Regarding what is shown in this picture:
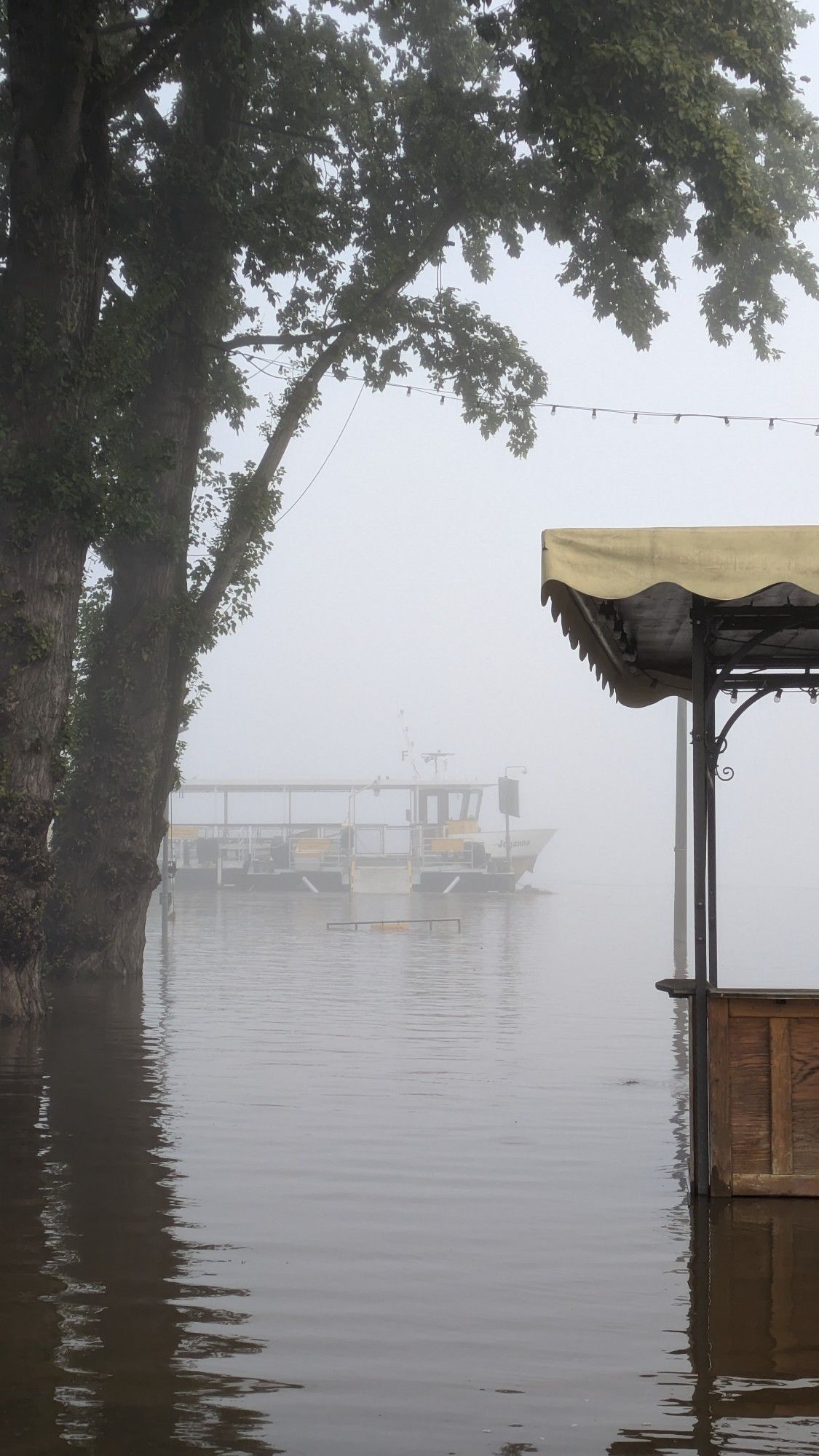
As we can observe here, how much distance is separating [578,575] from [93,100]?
11.7 meters

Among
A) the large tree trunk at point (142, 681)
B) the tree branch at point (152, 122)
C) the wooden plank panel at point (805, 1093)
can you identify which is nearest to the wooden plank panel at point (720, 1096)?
the wooden plank panel at point (805, 1093)

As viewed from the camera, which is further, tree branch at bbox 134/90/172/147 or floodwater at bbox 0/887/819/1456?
tree branch at bbox 134/90/172/147

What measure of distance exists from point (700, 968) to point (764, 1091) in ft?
2.18

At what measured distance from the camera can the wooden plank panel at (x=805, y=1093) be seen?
6484mm

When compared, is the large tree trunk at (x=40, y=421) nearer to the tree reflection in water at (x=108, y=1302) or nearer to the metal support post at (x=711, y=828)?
the tree reflection in water at (x=108, y=1302)

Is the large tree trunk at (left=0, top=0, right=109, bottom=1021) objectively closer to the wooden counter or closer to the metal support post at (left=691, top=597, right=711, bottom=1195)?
the metal support post at (left=691, top=597, right=711, bottom=1195)

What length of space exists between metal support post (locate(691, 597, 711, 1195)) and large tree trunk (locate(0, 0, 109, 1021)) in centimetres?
926

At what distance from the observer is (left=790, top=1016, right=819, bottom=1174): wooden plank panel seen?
6484 millimetres

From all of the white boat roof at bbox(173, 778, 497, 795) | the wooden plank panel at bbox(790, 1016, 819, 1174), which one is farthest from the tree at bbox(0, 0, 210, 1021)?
the white boat roof at bbox(173, 778, 497, 795)

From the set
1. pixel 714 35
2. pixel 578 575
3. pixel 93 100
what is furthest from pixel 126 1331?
pixel 714 35

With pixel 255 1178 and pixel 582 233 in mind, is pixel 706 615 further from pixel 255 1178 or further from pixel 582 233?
pixel 582 233

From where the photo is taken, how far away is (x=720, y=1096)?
21.3ft

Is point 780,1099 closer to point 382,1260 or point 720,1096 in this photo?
point 720,1096

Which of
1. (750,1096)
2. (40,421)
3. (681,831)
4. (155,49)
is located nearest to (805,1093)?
(750,1096)
